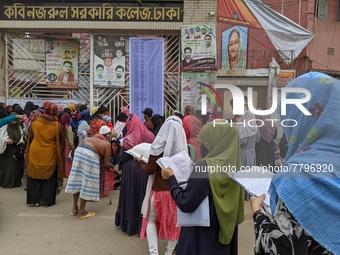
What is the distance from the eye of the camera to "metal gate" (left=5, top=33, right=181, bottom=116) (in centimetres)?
822

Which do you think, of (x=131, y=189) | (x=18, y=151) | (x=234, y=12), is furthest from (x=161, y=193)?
(x=234, y=12)

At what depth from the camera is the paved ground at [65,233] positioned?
3553mm

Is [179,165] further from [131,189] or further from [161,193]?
[131,189]

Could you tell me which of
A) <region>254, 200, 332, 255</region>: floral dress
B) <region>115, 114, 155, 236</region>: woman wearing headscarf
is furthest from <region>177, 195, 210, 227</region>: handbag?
<region>115, 114, 155, 236</region>: woman wearing headscarf

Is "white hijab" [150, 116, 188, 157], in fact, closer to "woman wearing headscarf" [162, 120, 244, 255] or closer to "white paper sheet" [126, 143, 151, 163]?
"white paper sheet" [126, 143, 151, 163]

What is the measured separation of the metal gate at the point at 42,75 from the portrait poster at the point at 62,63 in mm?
138

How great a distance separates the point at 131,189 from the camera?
13.1 feet

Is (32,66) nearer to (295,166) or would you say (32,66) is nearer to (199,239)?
A: (199,239)

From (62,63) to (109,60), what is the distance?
1289 mm

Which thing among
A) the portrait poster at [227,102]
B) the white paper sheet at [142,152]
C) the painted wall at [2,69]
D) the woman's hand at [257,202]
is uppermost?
the painted wall at [2,69]

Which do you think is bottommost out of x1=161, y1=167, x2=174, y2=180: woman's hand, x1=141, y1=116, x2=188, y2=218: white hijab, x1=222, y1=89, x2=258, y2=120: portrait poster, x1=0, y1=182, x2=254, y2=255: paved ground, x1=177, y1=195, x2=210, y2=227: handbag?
x1=0, y1=182, x2=254, y2=255: paved ground

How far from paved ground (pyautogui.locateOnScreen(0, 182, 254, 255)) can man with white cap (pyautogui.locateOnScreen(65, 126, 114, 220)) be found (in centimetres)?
35

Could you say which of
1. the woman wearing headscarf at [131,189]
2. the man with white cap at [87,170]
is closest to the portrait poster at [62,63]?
the man with white cap at [87,170]

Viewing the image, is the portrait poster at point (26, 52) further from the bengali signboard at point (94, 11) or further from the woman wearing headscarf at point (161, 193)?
the woman wearing headscarf at point (161, 193)
